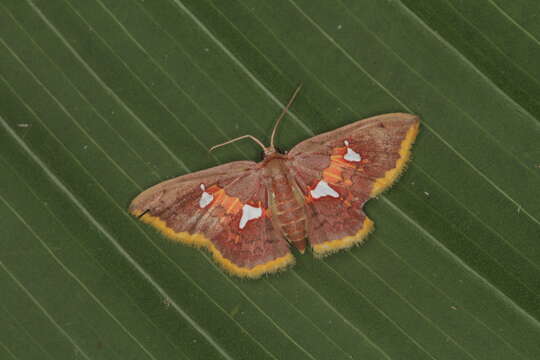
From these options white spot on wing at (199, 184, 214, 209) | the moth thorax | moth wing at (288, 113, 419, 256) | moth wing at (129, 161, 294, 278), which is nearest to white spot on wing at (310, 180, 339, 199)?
moth wing at (288, 113, 419, 256)

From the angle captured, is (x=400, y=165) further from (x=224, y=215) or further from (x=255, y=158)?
(x=224, y=215)

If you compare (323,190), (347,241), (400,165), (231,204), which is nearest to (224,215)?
(231,204)

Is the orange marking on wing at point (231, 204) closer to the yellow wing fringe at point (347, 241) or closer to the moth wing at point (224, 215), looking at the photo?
the moth wing at point (224, 215)

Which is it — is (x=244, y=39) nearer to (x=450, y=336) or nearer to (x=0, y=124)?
(x=0, y=124)

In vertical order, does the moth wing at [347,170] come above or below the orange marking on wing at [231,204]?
below

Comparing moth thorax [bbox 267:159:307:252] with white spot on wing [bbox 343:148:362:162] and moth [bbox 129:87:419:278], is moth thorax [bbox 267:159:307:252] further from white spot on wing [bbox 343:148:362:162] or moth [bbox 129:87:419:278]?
white spot on wing [bbox 343:148:362:162]

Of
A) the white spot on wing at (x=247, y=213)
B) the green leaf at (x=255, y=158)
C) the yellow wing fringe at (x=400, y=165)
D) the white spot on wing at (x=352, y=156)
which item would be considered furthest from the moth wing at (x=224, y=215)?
the yellow wing fringe at (x=400, y=165)

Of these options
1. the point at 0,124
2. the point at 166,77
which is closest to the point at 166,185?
the point at 166,77
